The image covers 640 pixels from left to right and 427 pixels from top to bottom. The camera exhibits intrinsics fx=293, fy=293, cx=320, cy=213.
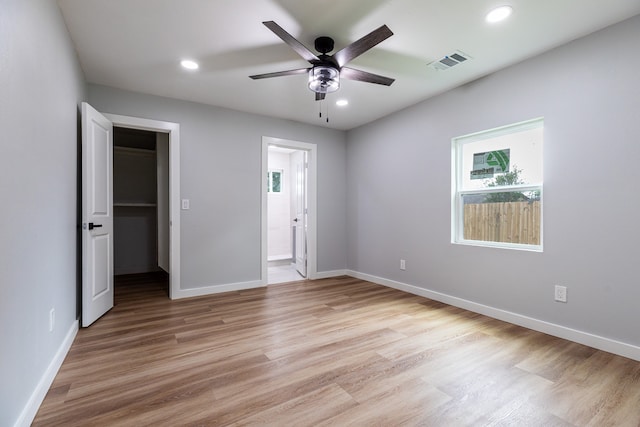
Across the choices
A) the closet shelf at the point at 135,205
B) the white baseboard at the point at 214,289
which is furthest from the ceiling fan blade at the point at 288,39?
the closet shelf at the point at 135,205

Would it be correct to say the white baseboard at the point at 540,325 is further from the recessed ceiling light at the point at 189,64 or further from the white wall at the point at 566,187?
the recessed ceiling light at the point at 189,64

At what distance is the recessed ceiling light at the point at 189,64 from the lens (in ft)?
9.04

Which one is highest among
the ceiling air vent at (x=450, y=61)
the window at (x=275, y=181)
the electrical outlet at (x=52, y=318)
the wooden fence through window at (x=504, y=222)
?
the ceiling air vent at (x=450, y=61)

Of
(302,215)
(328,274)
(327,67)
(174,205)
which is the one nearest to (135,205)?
(174,205)

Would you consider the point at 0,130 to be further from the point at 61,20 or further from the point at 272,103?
the point at 272,103

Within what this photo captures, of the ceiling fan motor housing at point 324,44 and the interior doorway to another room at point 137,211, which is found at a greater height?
the ceiling fan motor housing at point 324,44

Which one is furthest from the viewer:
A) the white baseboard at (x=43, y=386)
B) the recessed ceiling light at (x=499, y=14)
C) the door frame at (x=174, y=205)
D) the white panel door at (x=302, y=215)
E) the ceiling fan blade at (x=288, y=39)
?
the white panel door at (x=302, y=215)

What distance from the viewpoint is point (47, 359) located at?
5.80 ft

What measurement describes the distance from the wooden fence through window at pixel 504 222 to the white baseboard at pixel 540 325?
2.32 ft

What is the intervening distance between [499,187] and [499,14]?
1579 millimetres

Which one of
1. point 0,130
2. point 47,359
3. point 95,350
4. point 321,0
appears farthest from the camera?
point 95,350

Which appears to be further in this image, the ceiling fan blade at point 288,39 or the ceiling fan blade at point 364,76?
the ceiling fan blade at point 364,76

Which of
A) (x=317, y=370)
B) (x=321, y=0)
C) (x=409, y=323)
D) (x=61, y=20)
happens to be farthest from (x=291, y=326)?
(x=61, y=20)

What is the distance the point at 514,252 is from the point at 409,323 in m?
1.22
